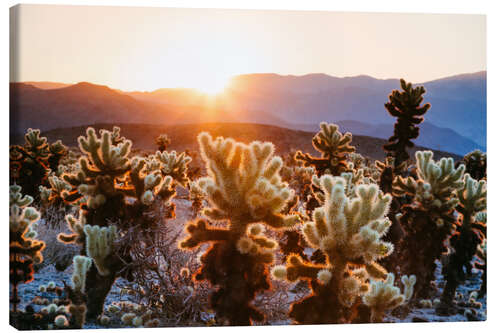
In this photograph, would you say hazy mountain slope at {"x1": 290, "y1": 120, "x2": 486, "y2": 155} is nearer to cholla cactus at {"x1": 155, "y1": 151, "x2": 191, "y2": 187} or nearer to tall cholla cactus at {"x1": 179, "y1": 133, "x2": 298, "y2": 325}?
cholla cactus at {"x1": 155, "y1": 151, "x2": 191, "y2": 187}

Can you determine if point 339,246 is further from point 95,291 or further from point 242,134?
point 242,134

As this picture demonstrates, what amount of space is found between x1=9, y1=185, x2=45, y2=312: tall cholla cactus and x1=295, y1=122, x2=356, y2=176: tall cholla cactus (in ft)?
10.4

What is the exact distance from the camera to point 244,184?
4.34 m

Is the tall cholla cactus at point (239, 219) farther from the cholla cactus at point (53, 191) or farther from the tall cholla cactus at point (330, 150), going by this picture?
the cholla cactus at point (53, 191)

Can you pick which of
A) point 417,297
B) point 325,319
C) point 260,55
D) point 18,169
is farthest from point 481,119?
point 18,169

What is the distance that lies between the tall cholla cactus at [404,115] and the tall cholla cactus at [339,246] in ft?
7.79

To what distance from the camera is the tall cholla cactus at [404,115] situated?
20.9ft

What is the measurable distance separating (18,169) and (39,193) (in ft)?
6.21

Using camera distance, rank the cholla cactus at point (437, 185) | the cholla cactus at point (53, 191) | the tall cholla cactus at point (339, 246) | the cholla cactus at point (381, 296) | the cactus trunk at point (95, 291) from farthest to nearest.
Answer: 1. the cholla cactus at point (53, 191)
2. the cholla cactus at point (437, 185)
3. the cactus trunk at point (95, 291)
4. the cholla cactus at point (381, 296)
5. the tall cholla cactus at point (339, 246)

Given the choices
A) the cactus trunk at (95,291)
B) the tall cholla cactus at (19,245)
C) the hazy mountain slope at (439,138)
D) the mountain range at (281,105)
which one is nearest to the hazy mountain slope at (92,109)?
the mountain range at (281,105)

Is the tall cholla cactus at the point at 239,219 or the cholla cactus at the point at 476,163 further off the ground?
the cholla cactus at the point at 476,163

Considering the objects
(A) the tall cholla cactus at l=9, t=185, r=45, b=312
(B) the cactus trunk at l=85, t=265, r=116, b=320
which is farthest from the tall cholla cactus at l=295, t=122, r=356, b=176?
(A) the tall cholla cactus at l=9, t=185, r=45, b=312

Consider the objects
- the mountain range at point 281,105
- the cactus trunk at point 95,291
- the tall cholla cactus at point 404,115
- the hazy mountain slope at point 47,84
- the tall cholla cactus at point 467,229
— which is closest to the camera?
the cactus trunk at point 95,291

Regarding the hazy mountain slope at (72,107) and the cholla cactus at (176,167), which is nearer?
the hazy mountain slope at (72,107)
